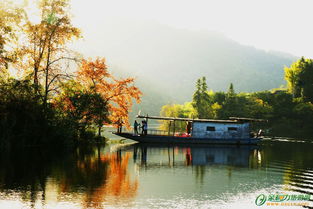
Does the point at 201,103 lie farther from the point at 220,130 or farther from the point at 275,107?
the point at 220,130

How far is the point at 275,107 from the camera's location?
315ft

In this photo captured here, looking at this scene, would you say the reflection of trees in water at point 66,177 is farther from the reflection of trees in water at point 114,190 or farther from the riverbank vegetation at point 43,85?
the riverbank vegetation at point 43,85

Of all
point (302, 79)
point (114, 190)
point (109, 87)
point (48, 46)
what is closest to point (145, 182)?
point (114, 190)

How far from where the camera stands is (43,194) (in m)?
16.1

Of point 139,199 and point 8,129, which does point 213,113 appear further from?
point 139,199

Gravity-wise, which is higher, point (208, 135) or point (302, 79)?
point (302, 79)

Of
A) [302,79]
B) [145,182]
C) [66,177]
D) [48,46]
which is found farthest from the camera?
[302,79]

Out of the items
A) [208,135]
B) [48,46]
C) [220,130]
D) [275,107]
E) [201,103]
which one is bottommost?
[208,135]

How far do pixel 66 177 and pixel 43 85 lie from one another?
20.2 metres

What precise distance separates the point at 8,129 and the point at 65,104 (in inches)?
329

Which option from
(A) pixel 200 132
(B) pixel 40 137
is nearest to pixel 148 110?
(A) pixel 200 132

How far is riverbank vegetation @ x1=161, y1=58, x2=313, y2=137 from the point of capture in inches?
3524

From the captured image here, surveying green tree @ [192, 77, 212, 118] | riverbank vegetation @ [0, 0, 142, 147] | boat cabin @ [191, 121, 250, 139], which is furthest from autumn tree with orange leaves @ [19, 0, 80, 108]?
green tree @ [192, 77, 212, 118]

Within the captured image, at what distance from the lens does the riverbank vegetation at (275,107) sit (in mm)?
89500
